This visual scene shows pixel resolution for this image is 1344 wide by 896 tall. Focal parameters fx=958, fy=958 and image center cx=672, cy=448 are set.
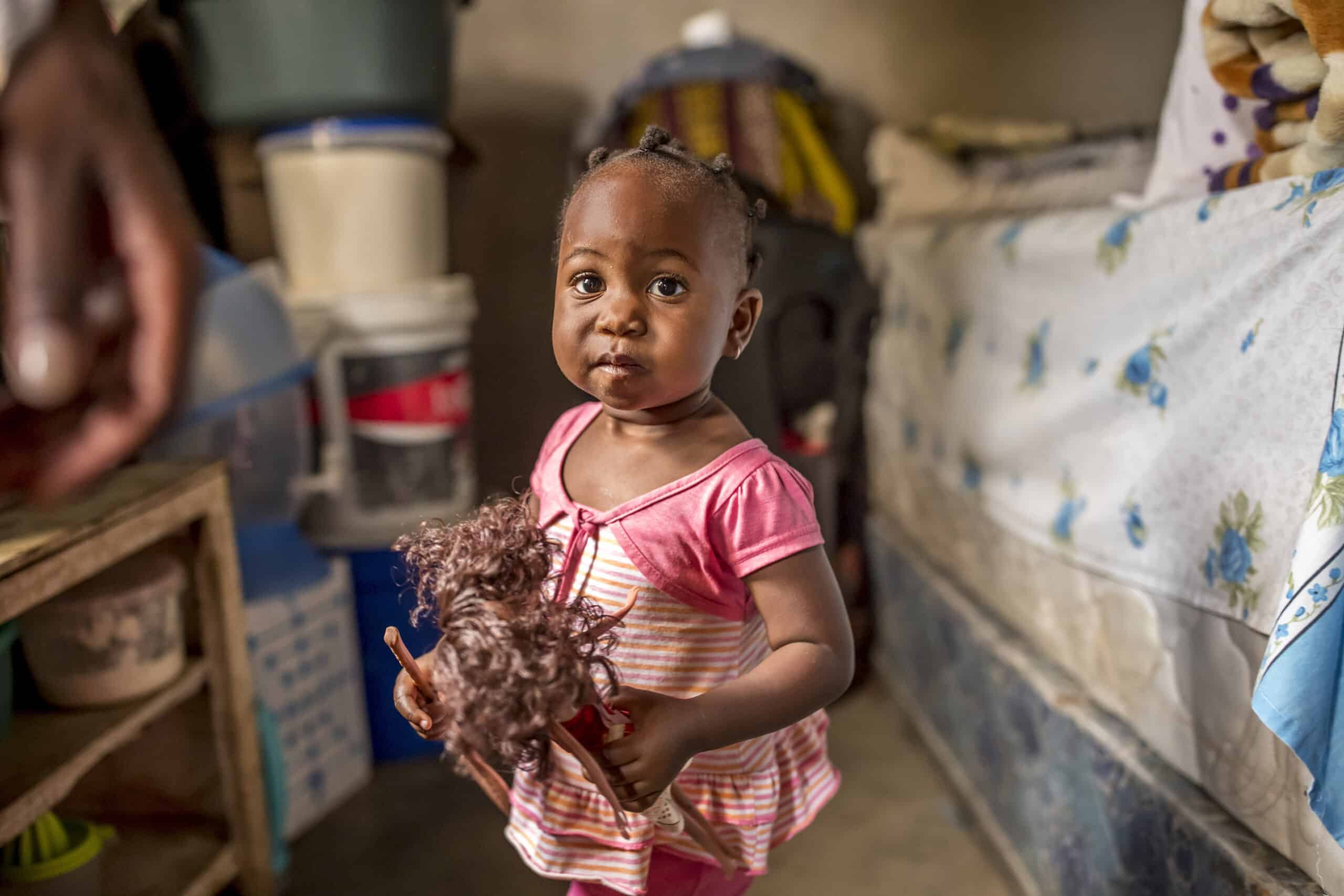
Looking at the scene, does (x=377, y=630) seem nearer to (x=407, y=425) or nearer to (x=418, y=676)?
(x=407, y=425)

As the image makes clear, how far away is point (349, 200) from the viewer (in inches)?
55.8

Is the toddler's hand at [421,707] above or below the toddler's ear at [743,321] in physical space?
below

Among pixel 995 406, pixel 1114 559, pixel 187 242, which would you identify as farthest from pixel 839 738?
pixel 187 242

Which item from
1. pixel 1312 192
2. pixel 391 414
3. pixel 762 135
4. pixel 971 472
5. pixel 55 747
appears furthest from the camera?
pixel 762 135

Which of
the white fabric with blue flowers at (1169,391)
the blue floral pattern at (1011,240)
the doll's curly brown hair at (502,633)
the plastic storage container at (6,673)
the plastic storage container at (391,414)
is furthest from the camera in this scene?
the plastic storage container at (391,414)

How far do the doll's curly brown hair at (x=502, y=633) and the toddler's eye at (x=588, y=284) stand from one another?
121 millimetres

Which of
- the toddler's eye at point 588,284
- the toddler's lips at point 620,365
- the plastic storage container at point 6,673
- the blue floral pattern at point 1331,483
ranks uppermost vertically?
the toddler's eye at point 588,284

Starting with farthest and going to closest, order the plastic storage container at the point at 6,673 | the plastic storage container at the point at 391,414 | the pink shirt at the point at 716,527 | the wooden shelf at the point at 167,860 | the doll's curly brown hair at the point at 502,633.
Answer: the plastic storage container at the point at 391,414 < the wooden shelf at the point at 167,860 < the plastic storage container at the point at 6,673 < the pink shirt at the point at 716,527 < the doll's curly brown hair at the point at 502,633

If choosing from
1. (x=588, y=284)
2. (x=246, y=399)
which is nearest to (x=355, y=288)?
(x=246, y=399)

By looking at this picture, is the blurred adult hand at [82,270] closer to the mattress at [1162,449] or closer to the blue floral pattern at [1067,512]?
the mattress at [1162,449]

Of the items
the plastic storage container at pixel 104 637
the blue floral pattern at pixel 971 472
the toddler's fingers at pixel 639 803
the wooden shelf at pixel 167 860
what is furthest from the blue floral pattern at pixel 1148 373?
the wooden shelf at pixel 167 860

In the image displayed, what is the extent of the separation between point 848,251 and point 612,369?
1137mm

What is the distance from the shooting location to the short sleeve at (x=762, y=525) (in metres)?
0.52

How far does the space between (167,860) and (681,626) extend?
2.84 feet
